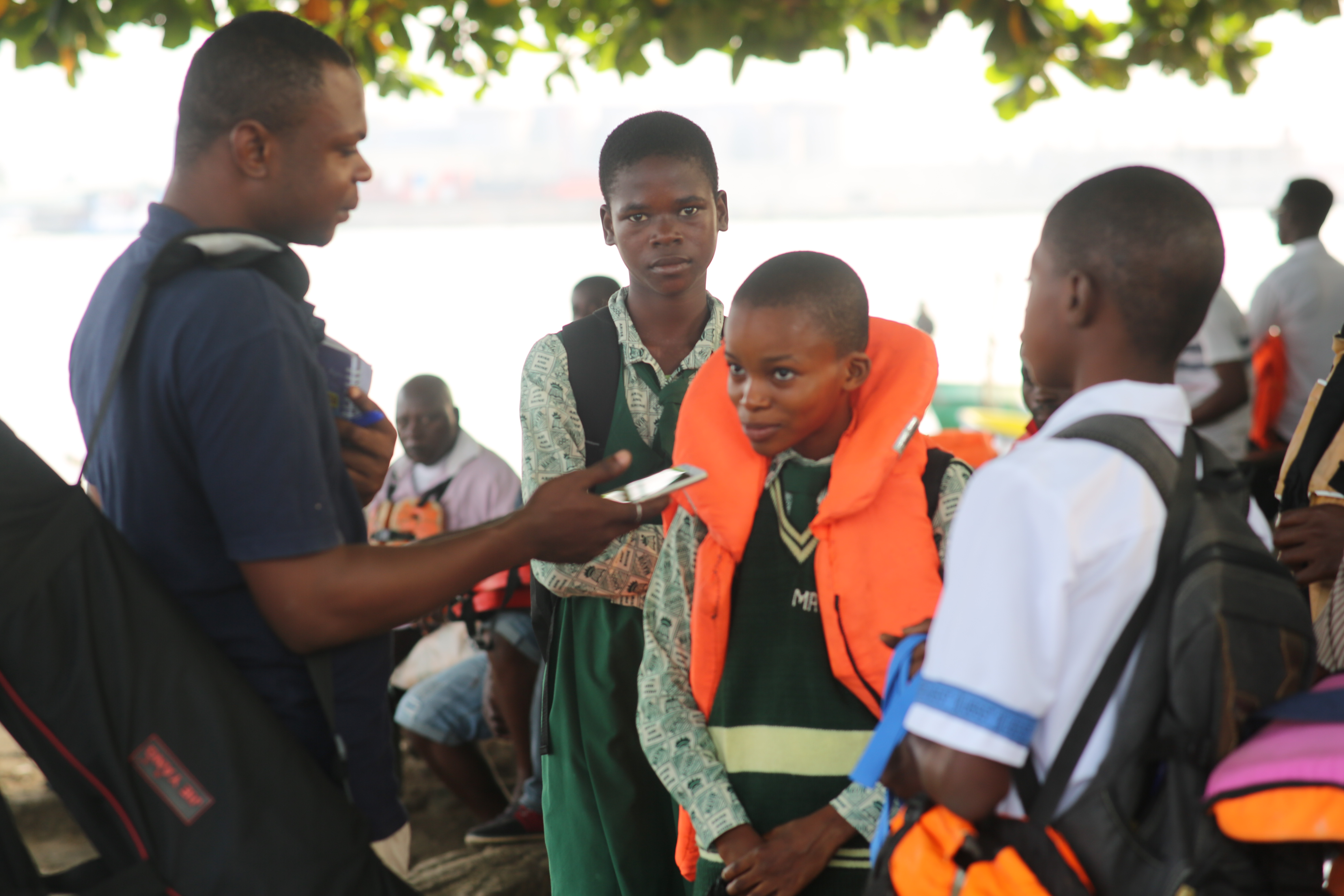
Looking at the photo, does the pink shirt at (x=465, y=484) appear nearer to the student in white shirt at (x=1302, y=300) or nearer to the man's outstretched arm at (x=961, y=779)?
Result: the man's outstretched arm at (x=961, y=779)

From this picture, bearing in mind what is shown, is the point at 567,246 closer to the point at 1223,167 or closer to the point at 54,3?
the point at 1223,167

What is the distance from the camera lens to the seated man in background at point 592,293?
14.7 feet

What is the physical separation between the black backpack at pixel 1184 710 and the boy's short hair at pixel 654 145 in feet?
4.64

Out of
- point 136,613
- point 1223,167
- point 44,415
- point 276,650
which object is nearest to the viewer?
point 136,613

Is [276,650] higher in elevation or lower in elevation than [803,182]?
lower

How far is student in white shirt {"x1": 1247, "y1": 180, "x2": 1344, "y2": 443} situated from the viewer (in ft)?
17.6

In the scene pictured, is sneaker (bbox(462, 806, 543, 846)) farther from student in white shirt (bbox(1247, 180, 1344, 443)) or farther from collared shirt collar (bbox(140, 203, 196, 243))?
student in white shirt (bbox(1247, 180, 1344, 443))

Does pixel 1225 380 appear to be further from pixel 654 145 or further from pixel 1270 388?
pixel 654 145

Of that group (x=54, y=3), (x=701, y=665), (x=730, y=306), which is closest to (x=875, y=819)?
(x=701, y=665)

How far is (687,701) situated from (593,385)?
0.78 meters

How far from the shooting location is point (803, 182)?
16.1 m

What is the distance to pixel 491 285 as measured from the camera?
1565 cm

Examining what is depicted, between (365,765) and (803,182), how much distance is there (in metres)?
15.5

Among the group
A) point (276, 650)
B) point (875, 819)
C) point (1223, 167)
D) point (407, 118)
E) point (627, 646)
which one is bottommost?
point (875, 819)
